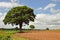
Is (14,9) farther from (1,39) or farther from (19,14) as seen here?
(1,39)

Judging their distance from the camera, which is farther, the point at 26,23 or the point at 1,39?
the point at 26,23

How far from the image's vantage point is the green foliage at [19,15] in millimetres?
69188

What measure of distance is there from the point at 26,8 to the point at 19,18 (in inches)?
244

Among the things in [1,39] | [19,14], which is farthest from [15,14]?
[1,39]

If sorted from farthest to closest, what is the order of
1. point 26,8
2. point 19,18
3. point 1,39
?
1. point 26,8
2. point 19,18
3. point 1,39

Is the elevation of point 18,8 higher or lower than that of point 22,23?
higher

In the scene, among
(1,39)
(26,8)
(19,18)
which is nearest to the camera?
(1,39)

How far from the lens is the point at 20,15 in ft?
233

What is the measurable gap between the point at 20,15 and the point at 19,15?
0.34 metres

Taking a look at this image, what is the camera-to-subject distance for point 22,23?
239 feet

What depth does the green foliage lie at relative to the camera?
227ft

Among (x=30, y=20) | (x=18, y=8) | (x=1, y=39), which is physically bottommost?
(x=1, y=39)

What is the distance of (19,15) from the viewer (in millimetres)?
70938

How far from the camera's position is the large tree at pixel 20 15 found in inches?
2724
